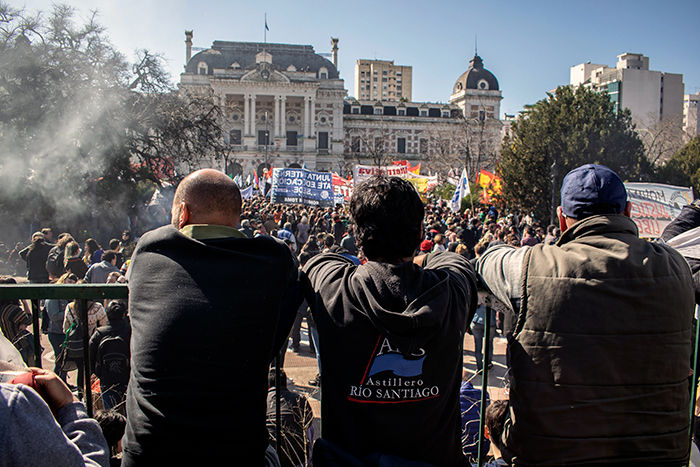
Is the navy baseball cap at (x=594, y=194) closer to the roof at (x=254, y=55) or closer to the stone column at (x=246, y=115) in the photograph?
the stone column at (x=246, y=115)

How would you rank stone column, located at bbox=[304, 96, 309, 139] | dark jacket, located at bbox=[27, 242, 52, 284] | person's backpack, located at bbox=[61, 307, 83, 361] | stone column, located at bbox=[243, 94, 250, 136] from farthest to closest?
stone column, located at bbox=[304, 96, 309, 139], stone column, located at bbox=[243, 94, 250, 136], dark jacket, located at bbox=[27, 242, 52, 284], person's backpack, located at bbox=[61, 307, 83, 361]

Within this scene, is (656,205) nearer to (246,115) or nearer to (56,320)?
(56,320)

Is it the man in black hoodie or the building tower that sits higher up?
the building tower

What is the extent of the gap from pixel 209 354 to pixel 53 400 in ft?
1.43

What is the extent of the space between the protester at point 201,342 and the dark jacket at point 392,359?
0.22 metres

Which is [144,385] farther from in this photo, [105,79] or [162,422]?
[105,79]

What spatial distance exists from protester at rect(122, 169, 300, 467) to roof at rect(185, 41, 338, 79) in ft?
195

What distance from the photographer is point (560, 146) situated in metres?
20.2

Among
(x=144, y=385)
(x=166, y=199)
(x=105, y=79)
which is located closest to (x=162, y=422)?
(x=144, y=385)

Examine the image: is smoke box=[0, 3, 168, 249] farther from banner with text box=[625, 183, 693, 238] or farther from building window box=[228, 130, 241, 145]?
building window box=[228, 130, 241, 145]

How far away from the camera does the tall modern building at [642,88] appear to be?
71.7 meters

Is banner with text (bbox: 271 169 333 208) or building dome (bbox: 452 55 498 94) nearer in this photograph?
banner with text (bbox: 271 169 333 208)

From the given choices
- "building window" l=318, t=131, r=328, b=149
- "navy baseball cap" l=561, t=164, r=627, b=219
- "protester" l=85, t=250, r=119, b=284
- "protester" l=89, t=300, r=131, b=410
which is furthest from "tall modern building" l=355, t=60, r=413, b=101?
"navy baseball cap" l=561, t=164, r=627, b=219

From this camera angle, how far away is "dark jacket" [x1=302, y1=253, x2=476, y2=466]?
1533 mm
